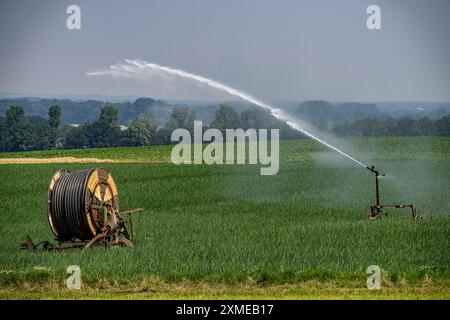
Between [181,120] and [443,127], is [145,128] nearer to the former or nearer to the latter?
[181,120]

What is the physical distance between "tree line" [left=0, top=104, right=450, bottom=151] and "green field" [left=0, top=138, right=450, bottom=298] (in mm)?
28002

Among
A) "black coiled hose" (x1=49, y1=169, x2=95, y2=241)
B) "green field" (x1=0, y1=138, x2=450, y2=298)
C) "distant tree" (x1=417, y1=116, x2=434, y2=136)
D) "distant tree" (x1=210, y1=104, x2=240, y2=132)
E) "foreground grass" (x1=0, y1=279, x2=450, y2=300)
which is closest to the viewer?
"foreground grass" (x1=0, y1=279, x2=450, y2=300)

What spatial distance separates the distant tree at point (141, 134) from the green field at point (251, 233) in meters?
34.5

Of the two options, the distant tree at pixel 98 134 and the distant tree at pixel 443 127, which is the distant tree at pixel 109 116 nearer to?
the distant tree at pixel 98 134

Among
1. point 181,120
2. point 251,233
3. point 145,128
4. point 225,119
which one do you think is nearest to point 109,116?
point 181,120

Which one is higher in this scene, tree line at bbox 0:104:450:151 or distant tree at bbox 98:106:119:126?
distant tree at bbox 98:106:119:126

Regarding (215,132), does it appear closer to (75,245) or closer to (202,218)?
(202,218)

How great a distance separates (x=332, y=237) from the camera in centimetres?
2020

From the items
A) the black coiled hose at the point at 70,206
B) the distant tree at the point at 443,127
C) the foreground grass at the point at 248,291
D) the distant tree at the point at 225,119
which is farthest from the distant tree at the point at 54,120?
the foreground grass at the point at 248,291

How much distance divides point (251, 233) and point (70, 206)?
197 inches

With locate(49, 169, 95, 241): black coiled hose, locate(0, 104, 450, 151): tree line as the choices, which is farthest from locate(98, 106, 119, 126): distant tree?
locate(49, 169, 95, 241): black coiled hose

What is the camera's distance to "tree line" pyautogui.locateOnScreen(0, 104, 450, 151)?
70.6 meters

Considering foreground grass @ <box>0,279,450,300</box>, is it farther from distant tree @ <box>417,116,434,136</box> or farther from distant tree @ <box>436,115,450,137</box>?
distant tree @ <box>436,115,450,137</box>

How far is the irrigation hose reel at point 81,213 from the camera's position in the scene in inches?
731
